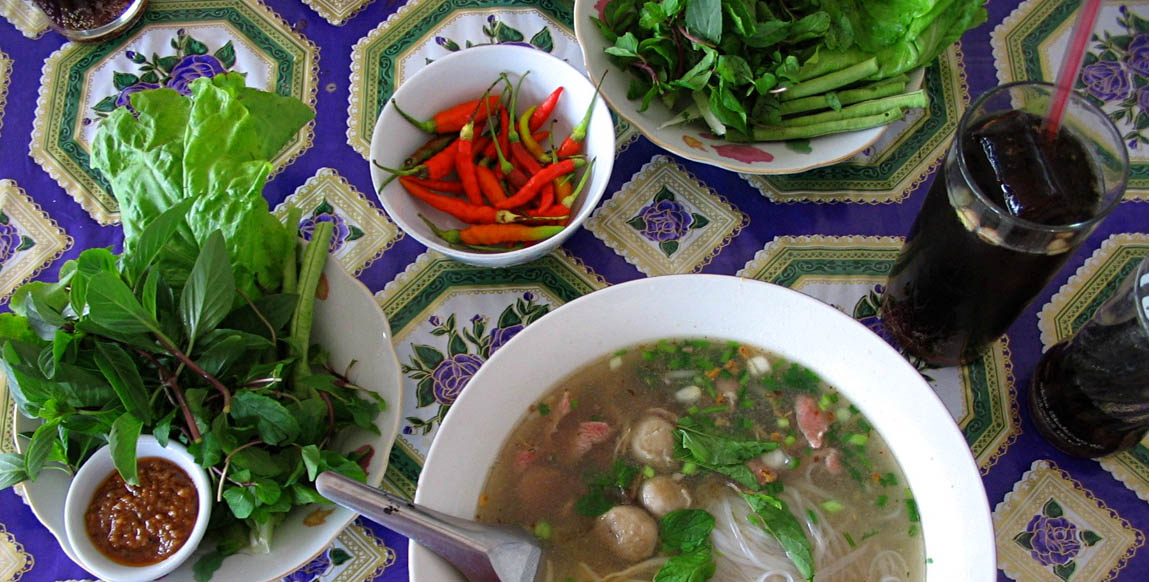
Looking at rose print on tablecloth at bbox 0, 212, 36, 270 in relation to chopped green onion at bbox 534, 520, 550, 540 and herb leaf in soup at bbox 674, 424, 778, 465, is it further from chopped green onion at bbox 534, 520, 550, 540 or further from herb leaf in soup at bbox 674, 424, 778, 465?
herb leaf in soup at bbox 674, 424, 778, 465

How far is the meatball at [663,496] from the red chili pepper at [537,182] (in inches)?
23.9

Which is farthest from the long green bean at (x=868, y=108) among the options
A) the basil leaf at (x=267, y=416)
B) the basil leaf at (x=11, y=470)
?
the basil leaf at (x=11, y=470)

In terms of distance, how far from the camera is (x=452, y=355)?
156cm

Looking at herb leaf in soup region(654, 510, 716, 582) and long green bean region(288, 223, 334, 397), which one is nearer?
herb leaf in soup region(654, 510, 716, 582)

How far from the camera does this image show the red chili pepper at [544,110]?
5.43ft

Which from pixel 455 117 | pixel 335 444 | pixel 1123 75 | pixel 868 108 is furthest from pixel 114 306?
pixel 1123 75

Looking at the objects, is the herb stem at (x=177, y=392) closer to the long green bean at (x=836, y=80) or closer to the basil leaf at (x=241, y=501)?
the basil leaf at (x=241, y=501)

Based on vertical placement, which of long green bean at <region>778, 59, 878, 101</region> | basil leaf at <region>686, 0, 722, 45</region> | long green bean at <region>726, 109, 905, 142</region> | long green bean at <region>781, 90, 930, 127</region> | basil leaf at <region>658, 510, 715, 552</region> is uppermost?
basil leaf at <region>686, 0, 722, 45</region>

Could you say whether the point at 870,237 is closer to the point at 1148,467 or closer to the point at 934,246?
the point at 934,246

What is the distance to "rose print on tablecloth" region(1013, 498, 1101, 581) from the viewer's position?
1359mm

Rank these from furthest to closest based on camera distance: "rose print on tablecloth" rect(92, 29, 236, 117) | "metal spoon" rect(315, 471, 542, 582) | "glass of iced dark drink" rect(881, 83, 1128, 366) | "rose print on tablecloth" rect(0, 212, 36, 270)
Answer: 1. "rose print on tablecloth" rect(92, 29, 236, 117)
2. "rose print on tablecloth" rect(0, 212, 36, 270)
3. "glass of iced dark drink" rect(881, 83, 1128, 366)
4. "metal spoon" rect(315, 471, 542, 582)

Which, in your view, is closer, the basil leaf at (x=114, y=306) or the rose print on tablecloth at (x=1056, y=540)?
the basil leaf at (x=114, y=306)

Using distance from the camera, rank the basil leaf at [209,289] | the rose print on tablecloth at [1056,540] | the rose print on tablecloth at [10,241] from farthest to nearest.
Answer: the rose print on tablecloth at [10,241]
the rose print on tablecloth at [1056,540]
the basil leaf at [209,289]

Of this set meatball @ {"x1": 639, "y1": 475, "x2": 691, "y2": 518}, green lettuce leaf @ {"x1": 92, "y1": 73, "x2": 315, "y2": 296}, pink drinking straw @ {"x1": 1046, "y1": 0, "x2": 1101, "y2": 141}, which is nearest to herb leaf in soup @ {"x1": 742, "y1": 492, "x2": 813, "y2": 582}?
meatball @ {"x1": 639, "y1": 475, "x2": 691, "y2": 518}
